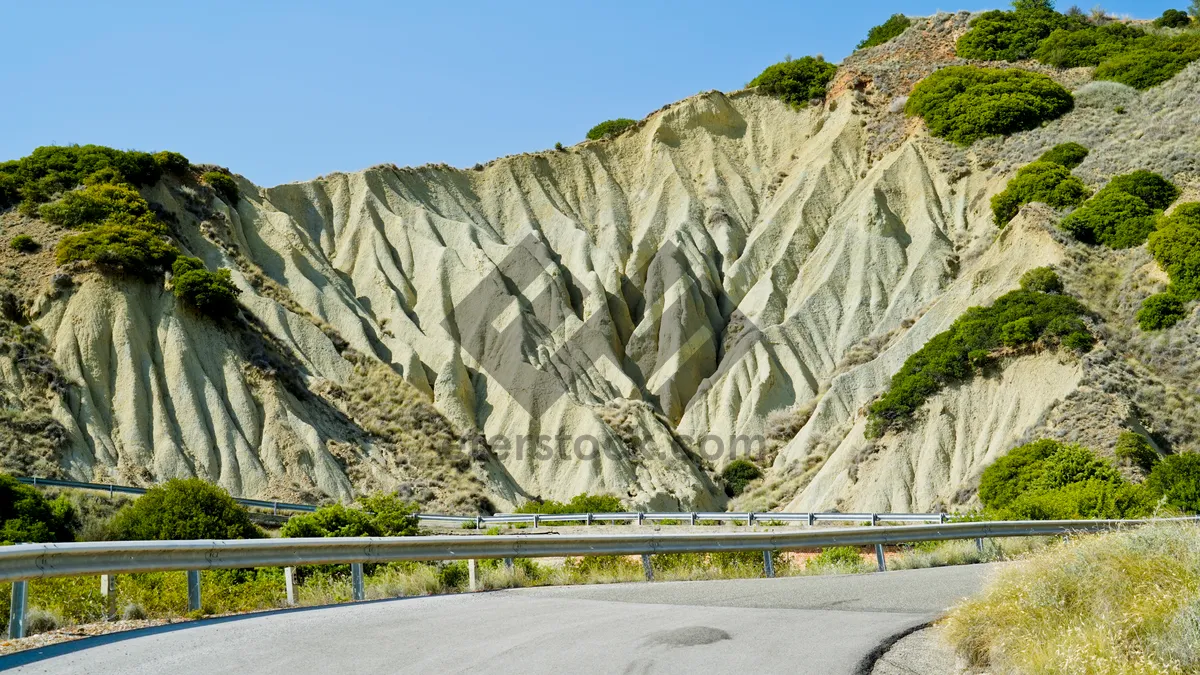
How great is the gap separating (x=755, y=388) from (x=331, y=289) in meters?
21.6

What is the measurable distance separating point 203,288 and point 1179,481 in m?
36.4

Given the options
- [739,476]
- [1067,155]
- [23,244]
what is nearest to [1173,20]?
[1067,155]

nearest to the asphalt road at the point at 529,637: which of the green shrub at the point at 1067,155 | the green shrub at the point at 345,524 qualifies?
the green shrub at the point at 345,524

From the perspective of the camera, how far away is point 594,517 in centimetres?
3728

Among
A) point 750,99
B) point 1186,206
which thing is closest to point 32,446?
point 1186,206

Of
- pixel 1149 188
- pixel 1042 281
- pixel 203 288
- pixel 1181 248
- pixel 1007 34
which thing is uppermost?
pixel 1007 34

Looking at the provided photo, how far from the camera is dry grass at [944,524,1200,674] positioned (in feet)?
24.3

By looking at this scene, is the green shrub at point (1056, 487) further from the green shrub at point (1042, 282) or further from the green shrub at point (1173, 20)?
the green shrub at point (1173, 20)

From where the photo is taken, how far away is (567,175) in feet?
237

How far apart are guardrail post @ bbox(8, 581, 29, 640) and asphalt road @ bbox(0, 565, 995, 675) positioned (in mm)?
566

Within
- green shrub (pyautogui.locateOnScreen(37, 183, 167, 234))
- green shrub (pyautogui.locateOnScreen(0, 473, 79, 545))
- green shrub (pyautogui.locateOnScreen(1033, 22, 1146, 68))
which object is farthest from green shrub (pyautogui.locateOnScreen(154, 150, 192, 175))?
green shrub (pyautogui.locateOnScreen(1033, 22, 1146, 68))

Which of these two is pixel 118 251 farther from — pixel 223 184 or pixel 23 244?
pixel 223 184

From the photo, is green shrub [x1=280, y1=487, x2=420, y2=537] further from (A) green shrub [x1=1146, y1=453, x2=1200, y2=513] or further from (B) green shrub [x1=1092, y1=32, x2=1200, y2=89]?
(B) green shrub [x1=1092, y1=32, x2=1200, y2=89]

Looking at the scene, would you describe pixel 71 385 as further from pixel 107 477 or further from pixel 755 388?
pixel 755 388
